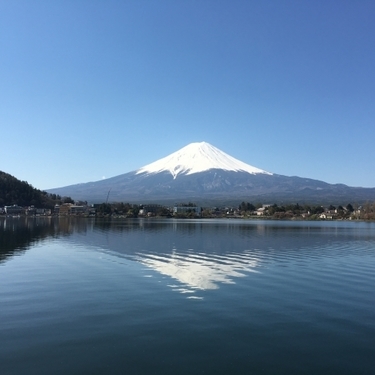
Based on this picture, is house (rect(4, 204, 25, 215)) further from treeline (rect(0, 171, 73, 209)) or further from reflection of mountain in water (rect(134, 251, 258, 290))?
reflection of mountain in water (rect(134, 251, 258, 290))


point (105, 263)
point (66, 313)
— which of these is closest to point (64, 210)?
point (105, 263)

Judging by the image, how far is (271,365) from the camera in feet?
18.6

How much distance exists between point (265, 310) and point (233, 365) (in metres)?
3.11

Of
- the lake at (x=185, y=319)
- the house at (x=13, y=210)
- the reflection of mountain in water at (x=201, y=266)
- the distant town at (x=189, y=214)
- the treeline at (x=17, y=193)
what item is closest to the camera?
the lake at (x=185, y=319)

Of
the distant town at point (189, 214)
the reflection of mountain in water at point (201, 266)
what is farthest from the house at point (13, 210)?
the reflection of mountain in water at point (201, 266)

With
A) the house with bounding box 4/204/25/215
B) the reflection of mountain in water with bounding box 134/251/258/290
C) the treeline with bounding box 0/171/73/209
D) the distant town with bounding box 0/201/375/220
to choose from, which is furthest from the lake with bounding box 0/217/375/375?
the treeline with bounding box 0/171/73/209

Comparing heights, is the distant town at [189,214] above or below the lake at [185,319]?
above

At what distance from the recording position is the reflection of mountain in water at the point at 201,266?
39.1 feet

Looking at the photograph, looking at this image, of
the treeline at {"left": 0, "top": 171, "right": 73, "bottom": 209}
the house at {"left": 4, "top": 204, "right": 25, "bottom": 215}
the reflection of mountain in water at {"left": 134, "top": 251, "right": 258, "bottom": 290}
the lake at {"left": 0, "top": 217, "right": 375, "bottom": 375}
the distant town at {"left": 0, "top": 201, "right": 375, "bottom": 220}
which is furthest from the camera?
the treeline at {"left": 0, "top": 171, "right": 73, "bottom": 209}

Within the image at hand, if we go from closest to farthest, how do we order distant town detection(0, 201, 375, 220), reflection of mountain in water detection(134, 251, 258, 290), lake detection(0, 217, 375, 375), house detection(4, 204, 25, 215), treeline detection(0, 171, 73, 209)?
lake detection(0, 217, 375, 375) < reflection of mountain in water detection(134, 251, 258, 290) < distant town detection(0, 201, 375, 220) < house detection(4, 204, 25, 215) < treeline detection(0, 171, 73, 209)

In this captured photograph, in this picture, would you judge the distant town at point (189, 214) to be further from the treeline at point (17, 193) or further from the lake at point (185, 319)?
the lake at point (185, 319)

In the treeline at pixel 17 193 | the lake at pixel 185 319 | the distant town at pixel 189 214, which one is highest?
the treeline at pixel 17 193

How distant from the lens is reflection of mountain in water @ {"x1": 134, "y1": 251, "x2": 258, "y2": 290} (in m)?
11.9

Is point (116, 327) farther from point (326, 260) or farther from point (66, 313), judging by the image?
point (326, 260)
